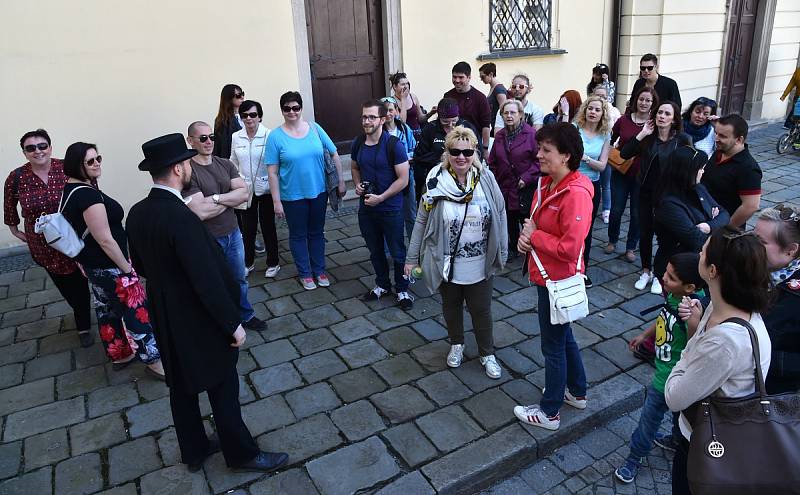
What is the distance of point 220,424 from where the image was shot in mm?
3148

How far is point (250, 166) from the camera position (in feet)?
18.2

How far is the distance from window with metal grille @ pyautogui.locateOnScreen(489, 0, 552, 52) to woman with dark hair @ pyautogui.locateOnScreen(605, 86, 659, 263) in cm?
386

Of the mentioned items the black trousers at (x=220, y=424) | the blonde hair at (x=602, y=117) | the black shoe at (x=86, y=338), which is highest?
the blonde hair at (x=602, y=117)

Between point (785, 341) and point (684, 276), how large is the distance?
57 cm

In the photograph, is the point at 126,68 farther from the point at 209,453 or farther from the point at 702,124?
the point at 702,124

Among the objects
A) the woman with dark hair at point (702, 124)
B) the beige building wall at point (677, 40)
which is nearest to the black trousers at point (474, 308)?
the woman with dark hair at point (702, 124)

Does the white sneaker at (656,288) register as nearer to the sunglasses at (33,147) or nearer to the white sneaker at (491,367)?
the white sneaker at (491,367)

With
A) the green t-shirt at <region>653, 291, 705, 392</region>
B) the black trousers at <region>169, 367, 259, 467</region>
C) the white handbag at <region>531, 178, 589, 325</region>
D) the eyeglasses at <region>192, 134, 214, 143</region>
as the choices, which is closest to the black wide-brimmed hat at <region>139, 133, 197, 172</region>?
the black trousers at <region>169, 367, 259, 467</region>

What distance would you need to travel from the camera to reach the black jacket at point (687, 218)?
13.6ft

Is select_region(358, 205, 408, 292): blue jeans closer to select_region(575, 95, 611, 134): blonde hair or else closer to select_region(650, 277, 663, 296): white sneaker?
select_region(575, 95, 611, 134): blonde hair

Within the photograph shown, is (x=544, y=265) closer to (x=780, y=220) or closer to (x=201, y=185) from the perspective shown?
(x=780, y=220)

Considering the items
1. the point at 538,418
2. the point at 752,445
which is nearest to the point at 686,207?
the point at 538,418

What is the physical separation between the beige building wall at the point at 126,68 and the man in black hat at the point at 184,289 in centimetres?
432

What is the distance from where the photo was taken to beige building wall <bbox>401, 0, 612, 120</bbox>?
854cm
